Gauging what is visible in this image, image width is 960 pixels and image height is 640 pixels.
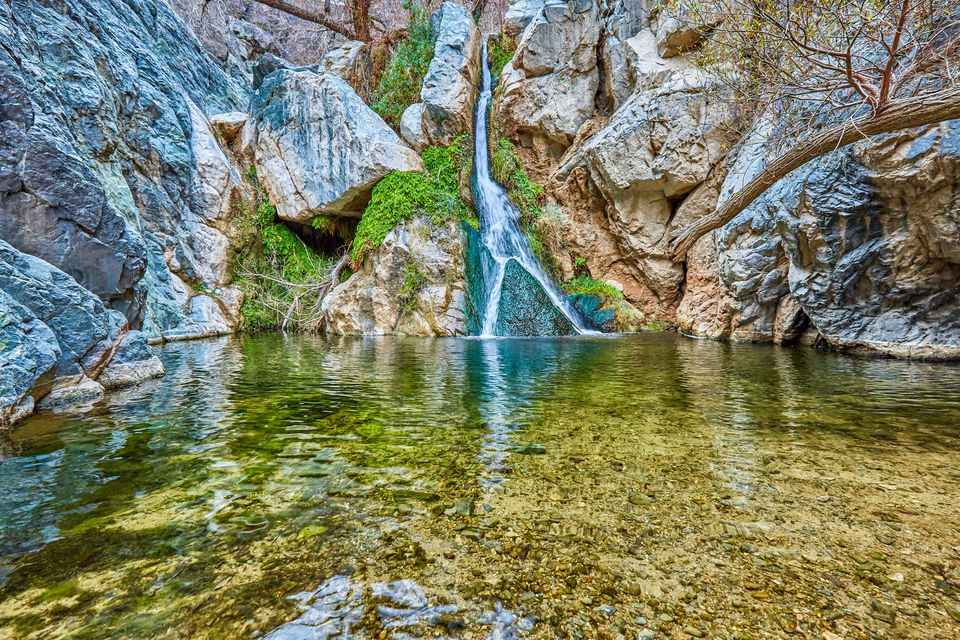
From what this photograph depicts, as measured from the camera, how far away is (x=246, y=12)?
20.1 meters

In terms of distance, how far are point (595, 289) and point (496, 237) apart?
141 inches

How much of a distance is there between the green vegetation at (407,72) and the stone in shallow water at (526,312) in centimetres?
789

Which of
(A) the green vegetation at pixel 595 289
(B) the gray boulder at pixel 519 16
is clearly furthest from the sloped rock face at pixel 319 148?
(B) the gray boulder at pixel 519 16

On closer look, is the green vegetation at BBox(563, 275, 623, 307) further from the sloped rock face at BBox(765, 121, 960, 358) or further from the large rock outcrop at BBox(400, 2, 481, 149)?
the large rock outcrop at BBox(400, 2, 481, 149)

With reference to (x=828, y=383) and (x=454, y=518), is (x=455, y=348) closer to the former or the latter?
(x=828, y=383)

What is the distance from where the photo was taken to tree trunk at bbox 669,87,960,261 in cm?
388

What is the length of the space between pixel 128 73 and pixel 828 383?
16104 mm

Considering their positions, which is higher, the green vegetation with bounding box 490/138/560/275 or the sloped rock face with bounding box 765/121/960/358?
the green vegetation with bounding box 490/138/560/275

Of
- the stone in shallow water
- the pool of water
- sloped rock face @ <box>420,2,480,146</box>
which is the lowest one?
the pool of water

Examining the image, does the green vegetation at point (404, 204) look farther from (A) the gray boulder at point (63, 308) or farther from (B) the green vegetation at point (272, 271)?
(A) the gray boulder at point (63, 308)

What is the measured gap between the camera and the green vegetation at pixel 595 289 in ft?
41.0

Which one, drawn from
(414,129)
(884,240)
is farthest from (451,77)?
(884,240)

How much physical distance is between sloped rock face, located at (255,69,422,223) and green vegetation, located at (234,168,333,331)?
0.66 meters

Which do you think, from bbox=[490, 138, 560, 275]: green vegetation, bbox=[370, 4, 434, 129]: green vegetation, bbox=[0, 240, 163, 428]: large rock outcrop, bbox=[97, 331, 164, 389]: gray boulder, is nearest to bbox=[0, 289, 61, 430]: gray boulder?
bbox=[0, 240, 163, 428]: large rock outcrop
